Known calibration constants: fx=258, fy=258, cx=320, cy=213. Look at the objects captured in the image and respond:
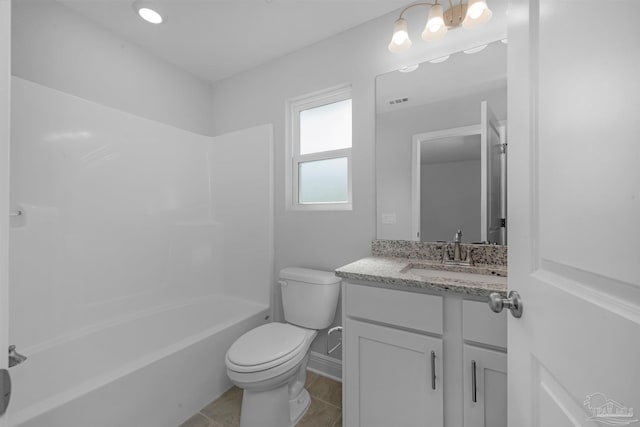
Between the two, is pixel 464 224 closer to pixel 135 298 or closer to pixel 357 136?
pixel 357 136

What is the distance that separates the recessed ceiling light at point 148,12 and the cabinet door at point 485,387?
8.12 ft

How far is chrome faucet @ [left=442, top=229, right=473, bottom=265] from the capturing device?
4.61 feet

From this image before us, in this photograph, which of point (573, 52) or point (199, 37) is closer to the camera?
point (573, 52)

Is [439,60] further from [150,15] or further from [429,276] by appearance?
[150,15]

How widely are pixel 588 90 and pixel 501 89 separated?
1.18m

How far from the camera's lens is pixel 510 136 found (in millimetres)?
679

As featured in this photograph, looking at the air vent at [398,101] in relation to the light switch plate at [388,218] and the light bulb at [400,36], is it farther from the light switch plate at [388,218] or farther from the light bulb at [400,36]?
the light switch plate at [388,218]

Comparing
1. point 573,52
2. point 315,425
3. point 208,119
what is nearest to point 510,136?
point 573,52

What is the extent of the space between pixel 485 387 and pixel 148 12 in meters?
2.63

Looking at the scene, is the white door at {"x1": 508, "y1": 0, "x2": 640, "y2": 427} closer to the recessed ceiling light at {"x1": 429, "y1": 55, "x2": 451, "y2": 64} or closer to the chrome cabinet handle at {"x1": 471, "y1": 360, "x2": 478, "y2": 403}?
the chrome cabinet handle at {"x1": 471, "y1": 360, "x2": 478, "y2": 403}

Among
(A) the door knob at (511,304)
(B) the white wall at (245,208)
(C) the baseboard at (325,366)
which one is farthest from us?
(B) the white wall at (245,208)

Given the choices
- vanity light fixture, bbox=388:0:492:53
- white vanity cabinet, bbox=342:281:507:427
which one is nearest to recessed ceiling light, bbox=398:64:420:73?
vanity light fixture, bbox=388:0:492:53

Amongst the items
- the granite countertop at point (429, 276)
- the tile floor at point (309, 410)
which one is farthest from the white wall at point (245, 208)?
the granite countertop at point (429, 276)

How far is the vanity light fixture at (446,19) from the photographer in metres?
1.28
